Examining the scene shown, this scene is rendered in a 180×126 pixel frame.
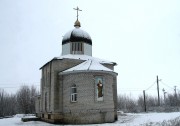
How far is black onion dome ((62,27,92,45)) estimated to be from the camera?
85.6 feet

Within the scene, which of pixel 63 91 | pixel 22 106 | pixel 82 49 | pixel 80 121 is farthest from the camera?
pixel 22 106

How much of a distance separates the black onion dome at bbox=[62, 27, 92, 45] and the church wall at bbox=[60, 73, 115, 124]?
5.42 meters

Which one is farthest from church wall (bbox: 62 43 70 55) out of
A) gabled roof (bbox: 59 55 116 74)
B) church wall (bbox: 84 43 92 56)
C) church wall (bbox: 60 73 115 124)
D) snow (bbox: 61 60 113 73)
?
church wall (bbox: 60 73 115 124)

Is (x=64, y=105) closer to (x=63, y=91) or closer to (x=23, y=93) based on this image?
(x=63, y=91)

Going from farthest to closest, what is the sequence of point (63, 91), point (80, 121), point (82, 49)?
point (82, 49) → point (63, 91) → point (80, 121)

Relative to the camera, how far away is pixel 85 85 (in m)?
21.1

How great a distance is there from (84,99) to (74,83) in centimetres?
170

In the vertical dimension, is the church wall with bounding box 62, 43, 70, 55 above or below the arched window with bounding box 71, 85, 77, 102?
above

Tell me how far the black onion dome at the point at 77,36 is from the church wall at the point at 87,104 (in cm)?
542

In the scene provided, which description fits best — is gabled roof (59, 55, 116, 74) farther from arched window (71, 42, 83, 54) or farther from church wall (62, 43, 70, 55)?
church wall (62, 43, 70, 55)

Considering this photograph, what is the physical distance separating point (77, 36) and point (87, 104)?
8.16 meters

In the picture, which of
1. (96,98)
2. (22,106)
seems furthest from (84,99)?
(22,106)

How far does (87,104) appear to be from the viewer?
20.9 m

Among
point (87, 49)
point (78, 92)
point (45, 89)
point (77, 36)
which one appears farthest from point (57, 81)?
point (77, 36)
